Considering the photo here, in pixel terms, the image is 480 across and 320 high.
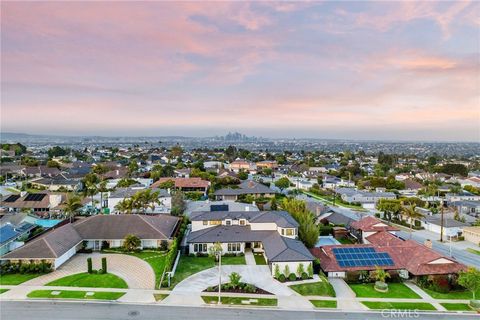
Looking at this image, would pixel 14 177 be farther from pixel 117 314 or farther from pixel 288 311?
pixel 288 311

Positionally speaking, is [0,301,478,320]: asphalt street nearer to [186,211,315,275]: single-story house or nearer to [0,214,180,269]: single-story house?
[186,211,315,275]: single-story house

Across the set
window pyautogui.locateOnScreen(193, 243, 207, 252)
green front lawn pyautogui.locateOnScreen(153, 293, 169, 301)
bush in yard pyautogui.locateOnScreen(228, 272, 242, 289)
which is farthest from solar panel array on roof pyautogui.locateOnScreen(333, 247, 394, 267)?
green front lawn pyautogui.locateOnScreen(153, 293, 169, 301)

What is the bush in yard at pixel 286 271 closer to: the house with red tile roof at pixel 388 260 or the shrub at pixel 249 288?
the shrub at pixel 249 288

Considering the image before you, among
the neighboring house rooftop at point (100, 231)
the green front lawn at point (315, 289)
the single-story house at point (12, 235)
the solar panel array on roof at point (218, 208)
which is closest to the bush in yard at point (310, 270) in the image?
the green front lawn at point (315, 289)

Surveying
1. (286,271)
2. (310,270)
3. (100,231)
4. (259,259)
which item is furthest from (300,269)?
(100,231)

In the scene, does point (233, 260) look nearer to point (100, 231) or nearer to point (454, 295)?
point (100, 231)
